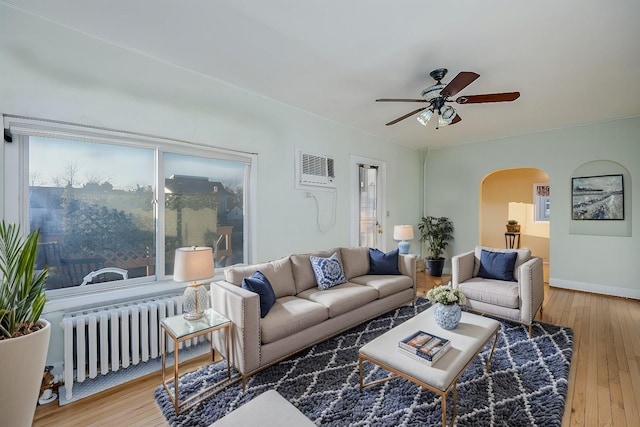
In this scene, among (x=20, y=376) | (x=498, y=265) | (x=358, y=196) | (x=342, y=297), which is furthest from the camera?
(x=358, y=196)

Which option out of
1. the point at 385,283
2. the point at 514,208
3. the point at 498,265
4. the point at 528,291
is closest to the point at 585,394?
the point at 528,291

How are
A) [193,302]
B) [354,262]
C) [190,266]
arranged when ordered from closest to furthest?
[190,266] → [193,302] → [354,262]

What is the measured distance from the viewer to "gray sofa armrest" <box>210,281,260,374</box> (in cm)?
221

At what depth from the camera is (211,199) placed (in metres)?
3.21

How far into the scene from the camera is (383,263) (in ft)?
12.6

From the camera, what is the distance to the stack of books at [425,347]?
1849 millimetres

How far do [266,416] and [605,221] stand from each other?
19.2 ft

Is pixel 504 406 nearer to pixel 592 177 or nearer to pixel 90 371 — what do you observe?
pixel 90 371

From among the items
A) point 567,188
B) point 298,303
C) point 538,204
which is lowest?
point 298,303

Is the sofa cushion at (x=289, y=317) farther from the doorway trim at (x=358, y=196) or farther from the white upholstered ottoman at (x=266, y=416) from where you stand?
the doorway trim at (x=358, y=196)

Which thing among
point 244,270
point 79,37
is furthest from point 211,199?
point 79,37

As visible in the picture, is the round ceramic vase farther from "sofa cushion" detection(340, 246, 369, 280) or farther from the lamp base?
the lamp base

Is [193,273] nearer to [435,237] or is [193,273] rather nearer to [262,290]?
[262,290]

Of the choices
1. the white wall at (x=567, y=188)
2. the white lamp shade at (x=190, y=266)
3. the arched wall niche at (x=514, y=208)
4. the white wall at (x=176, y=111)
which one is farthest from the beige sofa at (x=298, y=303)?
the arched wall niche at (x=514, y=208)
